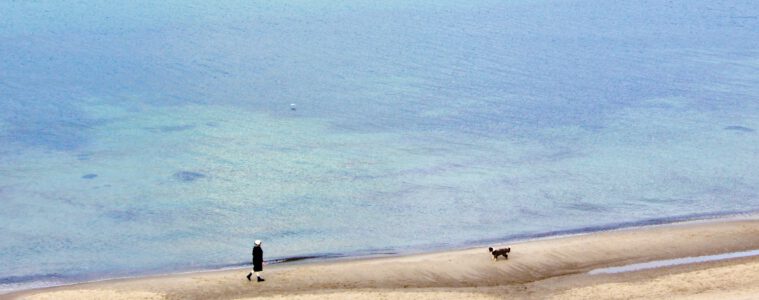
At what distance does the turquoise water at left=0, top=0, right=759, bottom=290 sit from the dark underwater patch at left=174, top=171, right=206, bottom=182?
98mm

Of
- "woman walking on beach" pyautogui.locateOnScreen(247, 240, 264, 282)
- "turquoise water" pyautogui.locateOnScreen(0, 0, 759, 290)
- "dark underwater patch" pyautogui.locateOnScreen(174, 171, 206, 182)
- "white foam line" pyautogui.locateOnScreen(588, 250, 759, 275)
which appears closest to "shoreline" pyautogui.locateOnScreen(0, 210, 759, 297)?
"turquoise water" pyautogui.locateOnScreen(0, 0, 759, 290)

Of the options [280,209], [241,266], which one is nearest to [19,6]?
[280,209]

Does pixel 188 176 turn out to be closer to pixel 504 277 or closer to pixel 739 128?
pixel 504 277

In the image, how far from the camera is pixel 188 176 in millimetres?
→ 35188

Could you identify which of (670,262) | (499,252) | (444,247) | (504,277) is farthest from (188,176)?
(670,262)

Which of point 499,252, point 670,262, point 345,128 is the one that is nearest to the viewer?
point 499,252

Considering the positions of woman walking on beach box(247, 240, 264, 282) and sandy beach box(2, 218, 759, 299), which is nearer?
sandy beach box(2, 218, 759, 299)

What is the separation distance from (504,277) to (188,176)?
13856 millimetres

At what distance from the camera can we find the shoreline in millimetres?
26891

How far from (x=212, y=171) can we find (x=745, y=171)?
19726 mm

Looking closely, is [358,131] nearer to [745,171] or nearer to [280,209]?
[280,209]

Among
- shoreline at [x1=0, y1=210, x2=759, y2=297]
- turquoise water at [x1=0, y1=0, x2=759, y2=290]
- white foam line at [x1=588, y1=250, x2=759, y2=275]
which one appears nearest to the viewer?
white foam line at [x1=588, y1=250, x2=759, y2=275]

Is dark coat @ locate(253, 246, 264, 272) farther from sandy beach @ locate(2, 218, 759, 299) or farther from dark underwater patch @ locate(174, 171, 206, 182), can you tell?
dark underwater patch @ locate(174, 171, 206, 182)

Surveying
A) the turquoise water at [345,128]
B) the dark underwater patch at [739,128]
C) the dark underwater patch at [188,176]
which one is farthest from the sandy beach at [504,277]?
the dark underwater patch at [739,128]
